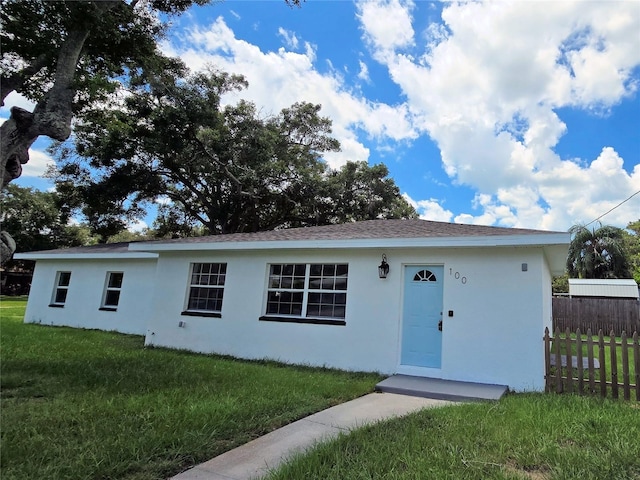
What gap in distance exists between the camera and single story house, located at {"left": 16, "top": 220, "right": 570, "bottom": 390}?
6848mm

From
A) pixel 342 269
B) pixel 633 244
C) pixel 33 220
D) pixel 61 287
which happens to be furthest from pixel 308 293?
pixel 633 244

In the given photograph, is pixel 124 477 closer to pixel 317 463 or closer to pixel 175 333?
pixel 317 463

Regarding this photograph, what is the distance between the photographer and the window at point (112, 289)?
13859 millimetres

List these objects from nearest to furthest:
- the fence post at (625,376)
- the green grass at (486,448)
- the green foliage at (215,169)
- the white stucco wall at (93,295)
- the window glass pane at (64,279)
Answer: the green grass at (486,448) → the fence post at (625,376) → the white stucco wall at (93,295) → the window glass pane at (64,279) → the green foliage at (215,169)

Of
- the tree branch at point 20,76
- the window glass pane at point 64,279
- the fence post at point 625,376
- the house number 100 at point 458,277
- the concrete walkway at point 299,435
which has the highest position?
the tree branch at point 20,76

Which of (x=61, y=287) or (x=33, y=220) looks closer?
(x=61, y=287)

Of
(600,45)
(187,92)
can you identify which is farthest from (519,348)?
(187,92)

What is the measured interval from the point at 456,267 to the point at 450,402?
106 inches

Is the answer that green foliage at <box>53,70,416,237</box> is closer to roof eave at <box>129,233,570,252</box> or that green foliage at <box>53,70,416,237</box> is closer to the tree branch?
roof eave at <box>129,233,570,252</box>

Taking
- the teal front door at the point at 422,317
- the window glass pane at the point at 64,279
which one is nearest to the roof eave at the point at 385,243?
the teal front door at the point at 422,317

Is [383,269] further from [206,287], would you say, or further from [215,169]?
[215,169]

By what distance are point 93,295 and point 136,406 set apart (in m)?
11.4

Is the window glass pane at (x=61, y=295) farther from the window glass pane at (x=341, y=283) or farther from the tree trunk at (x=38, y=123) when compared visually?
the window glass pane at (x=341, y=283)

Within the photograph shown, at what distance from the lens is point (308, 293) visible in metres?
8.80
